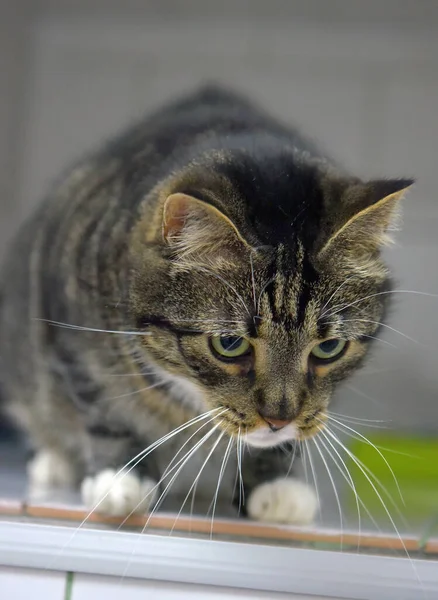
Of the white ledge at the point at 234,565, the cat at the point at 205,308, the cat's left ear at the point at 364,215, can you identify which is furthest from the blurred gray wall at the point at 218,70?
the white ledge at the point at 234,565

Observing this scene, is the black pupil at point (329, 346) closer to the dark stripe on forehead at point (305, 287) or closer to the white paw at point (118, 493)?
the dark stripe on forehead at point (305, 287)

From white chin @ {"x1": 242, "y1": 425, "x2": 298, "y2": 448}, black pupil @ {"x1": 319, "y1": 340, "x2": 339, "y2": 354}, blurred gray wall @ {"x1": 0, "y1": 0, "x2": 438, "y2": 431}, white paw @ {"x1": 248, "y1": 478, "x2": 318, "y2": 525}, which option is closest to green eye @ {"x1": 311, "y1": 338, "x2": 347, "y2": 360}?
black pupil @ {"x1": 319, "y1": 340, "x2": 339, "y2": 354}

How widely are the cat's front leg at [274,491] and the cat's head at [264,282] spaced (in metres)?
0.10

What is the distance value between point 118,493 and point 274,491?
0.23 meters

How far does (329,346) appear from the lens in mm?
889

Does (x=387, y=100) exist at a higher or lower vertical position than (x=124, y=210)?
higher

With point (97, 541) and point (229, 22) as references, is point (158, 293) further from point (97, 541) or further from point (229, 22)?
point (229, 22)

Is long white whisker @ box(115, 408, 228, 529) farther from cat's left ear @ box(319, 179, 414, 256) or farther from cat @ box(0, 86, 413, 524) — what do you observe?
cat's left ear @ box(319, 179, 414, 256)

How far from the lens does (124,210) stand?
1050 mm

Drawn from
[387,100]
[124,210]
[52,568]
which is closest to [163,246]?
[124,210]

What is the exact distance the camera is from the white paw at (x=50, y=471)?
43.0 inches

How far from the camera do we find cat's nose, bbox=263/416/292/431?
87cm

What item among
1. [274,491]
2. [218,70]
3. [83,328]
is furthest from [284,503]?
[218,70]

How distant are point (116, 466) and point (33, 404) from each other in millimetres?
330
